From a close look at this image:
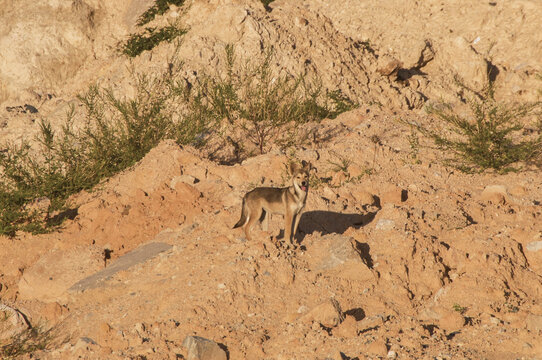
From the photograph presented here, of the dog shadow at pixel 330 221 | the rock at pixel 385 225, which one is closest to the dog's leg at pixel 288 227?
the dog shadow at pixel 330 221

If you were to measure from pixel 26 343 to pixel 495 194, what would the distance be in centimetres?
631

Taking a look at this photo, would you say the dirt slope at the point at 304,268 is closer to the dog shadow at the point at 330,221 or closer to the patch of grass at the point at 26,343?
the dog shadow at the point at 330,221

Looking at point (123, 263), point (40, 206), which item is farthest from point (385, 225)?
point (40, 206)

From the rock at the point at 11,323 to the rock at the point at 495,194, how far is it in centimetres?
627

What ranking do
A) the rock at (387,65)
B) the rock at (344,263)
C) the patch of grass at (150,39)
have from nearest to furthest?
the rock at (344,263) < the patch of grass at (150,39) < the rock at (387,65)

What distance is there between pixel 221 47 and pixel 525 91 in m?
7.63

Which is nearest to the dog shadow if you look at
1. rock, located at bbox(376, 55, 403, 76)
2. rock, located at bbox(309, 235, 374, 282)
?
rock, located at bbox(309, 235, 374, 282)

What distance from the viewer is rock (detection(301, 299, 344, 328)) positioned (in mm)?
5703

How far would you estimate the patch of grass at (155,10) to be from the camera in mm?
14555

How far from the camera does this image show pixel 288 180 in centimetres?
912

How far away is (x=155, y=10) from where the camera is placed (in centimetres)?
1471

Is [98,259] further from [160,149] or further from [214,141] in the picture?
[214,141]

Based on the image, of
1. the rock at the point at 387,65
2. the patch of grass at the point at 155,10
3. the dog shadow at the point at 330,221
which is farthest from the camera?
the patch of grass at the point at 155,10

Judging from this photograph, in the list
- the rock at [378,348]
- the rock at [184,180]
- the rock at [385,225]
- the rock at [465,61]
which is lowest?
the rock at [465,61]
